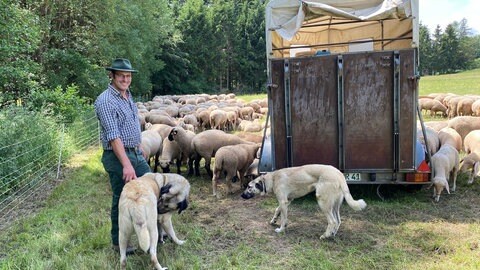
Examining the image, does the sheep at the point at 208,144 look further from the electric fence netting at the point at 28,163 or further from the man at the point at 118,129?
the man at the point at 118,129

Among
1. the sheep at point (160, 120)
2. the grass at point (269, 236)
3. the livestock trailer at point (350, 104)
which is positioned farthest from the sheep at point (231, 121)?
the livestock trailer at point (350, 104)

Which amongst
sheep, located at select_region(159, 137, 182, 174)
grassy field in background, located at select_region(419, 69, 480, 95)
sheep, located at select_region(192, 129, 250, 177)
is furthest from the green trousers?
grassy field in background, located at select_region(419, 69, 480, 95)

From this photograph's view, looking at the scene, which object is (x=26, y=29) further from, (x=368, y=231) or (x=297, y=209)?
(x=368, y=231)

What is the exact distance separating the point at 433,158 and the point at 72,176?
25.7 feet

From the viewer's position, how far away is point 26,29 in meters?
11.7

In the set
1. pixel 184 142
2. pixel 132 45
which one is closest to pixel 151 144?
pixel 184 142

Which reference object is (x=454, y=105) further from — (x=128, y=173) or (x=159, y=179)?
(x=128, y=173)

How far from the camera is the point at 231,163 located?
26.0 feet

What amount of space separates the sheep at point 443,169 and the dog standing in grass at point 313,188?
2.28 metres

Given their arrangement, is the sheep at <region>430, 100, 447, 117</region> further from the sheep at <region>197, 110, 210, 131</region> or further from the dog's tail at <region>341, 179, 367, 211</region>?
the dog's tail at <region>341, 179, 367, 211</region>

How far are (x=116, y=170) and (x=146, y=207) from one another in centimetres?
74

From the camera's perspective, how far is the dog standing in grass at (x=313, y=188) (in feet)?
17.5

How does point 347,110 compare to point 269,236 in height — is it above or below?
above

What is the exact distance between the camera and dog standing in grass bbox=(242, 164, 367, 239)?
534 centimetres
